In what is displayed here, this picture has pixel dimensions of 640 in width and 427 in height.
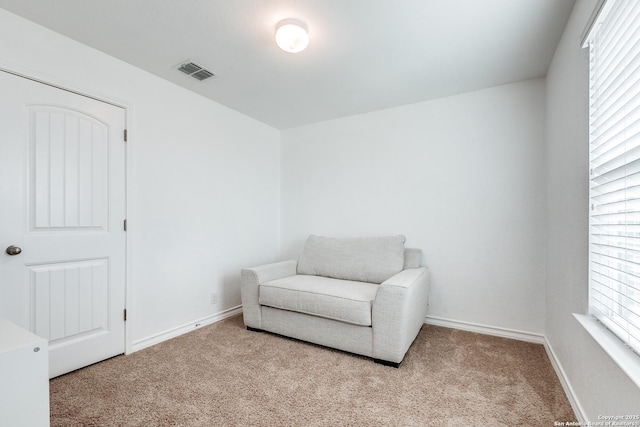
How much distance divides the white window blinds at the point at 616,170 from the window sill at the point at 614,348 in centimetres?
4

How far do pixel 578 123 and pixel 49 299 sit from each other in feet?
11.0

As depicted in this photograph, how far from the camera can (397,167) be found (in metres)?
3.17

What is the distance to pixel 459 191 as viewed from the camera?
9.34ft

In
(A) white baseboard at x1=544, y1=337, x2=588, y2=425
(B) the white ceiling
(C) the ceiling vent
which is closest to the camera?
(A) white baseboard at x1=544, y1=337, x2=588, y2=425

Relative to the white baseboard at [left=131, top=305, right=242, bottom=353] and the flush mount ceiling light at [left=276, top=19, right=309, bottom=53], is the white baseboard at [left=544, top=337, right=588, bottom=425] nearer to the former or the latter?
the flush mount ceiling light at [left=276, top=19, right=309, bottom=53]

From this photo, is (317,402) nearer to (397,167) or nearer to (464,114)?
(397,167)

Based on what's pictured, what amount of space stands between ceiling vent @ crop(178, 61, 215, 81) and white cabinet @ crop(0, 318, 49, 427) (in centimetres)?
205

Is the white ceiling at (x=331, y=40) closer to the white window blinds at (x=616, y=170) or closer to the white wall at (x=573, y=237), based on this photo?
the white wall at (x=573, y=237)

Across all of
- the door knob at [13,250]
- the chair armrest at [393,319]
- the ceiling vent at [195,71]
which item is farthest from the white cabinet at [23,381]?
the ceiling vent at [195,71]

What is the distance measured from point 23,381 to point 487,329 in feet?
10.1

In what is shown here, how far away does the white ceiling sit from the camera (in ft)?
5.65

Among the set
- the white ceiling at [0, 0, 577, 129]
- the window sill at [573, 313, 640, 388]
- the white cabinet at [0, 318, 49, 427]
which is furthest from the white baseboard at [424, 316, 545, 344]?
the white cabinet at [0, 318, 49, 427]

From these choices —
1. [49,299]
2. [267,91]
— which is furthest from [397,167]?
[49,299]

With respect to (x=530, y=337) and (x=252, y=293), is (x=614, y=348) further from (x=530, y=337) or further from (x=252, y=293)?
(x=252, y=293)
